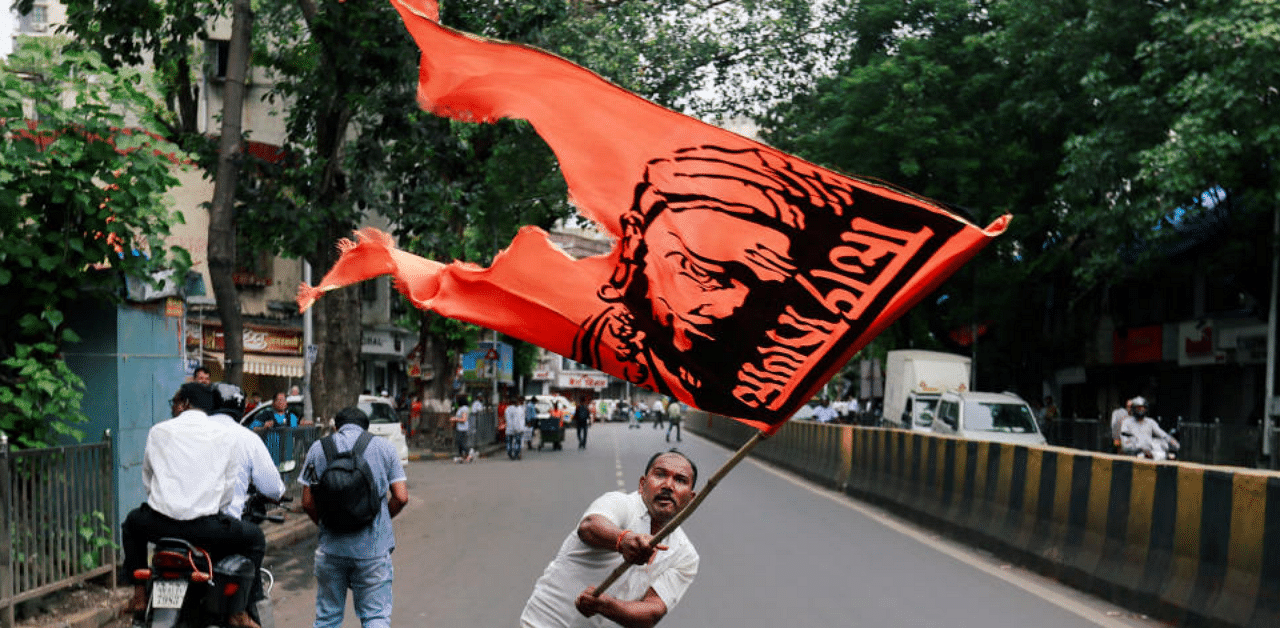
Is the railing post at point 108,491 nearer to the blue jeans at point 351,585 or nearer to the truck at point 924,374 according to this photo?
the blue jeans at point 351,585

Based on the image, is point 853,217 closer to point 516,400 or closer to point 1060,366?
point 516,400

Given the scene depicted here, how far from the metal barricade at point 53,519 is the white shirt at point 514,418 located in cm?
2487

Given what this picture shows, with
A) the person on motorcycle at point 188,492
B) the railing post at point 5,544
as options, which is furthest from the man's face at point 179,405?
the railing post at point 5,544

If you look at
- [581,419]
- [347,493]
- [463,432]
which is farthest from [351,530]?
[581,419]

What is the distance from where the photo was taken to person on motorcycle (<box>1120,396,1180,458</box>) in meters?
18.1

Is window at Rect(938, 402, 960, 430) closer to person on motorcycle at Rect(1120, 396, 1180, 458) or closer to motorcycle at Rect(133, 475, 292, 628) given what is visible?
person on motorcycle at Rect(1120, 396, 1180, 458)

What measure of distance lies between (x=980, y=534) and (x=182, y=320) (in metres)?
8.07

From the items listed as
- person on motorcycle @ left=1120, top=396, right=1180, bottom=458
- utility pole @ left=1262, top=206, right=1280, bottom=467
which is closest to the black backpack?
person on motorcycle @ left=1120, top=396, right=1180, bottom=458

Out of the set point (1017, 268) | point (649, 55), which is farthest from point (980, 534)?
point (1017, 268)

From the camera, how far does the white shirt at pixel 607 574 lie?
4250 millimetres

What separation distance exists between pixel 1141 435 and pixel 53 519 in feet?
47.5

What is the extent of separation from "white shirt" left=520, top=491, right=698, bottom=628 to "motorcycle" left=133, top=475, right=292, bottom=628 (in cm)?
238

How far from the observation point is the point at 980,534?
1359 centimetres

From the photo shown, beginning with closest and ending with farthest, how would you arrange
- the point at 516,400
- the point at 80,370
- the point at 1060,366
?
the point at 80,370, the point at 516,400, the point at 1060,366
